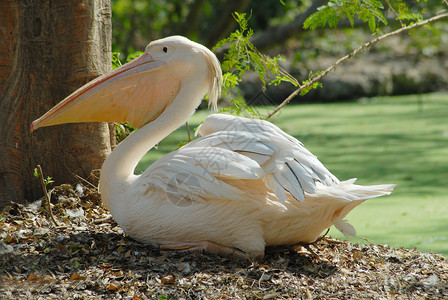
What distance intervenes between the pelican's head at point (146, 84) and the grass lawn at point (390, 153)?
5.34 feet

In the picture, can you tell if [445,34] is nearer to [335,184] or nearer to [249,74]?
[249,74]

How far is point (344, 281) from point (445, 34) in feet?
33.9

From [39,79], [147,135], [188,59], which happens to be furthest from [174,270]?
[39,79]

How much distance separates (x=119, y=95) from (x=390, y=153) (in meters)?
3.95

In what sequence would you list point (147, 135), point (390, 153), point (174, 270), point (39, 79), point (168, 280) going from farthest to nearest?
point (390, 153) < point (39, 79) < point (147, 135) < point (174, 270) < point (168, 280)

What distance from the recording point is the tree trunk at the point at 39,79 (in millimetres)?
3262

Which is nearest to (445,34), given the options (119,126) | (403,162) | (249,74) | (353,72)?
(353,72)

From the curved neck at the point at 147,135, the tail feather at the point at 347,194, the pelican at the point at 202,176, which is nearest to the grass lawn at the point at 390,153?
the tail feather at the point at 347,194

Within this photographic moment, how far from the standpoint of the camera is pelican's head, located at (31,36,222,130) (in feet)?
9.57

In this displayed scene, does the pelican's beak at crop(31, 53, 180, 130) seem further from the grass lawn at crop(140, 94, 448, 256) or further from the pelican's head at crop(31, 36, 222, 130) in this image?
the grass lawn at crop(140, 94, 448, 256)

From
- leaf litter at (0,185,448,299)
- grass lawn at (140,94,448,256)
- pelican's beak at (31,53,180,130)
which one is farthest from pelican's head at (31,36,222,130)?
grass lawn at (140,94,448,256)

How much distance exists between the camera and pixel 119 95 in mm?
2975

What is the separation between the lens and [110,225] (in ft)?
10.5

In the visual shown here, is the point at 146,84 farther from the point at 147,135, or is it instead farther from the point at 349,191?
the point at 349,191
